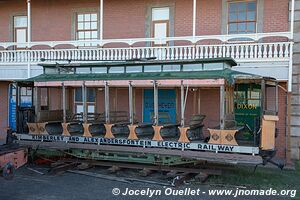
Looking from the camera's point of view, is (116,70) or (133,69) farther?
(116,70)

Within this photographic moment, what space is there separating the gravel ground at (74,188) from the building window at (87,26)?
8.00 metres

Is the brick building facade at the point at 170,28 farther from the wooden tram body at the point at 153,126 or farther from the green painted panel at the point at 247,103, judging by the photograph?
the wooden tram body at the point at 153,126

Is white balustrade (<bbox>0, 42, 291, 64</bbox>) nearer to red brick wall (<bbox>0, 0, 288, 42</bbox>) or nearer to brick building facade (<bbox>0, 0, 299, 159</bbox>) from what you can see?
brick building facade (<bbox>0, 0, 299, 159</bbox>)

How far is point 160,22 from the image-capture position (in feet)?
49.8

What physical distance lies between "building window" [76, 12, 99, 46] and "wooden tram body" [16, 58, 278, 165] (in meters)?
4.57

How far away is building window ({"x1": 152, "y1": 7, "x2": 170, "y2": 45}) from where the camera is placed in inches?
594

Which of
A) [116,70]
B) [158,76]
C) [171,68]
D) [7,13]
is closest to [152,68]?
[171,68]

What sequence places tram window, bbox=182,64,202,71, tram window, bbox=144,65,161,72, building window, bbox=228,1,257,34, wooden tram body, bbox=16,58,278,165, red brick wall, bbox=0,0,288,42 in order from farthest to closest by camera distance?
building window, bbox=228,1,257,34
red brick wall, bbox=0,0,288,42
tram window, bbox=144,65,161,72
tram window, bbox=182,64,202,71
wooden tram body, bbox=16,58,278,165

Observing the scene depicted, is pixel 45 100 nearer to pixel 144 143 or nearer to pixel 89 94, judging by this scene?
pixel 89 94

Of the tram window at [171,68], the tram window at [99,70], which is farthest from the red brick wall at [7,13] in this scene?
the tram window at [171,68]

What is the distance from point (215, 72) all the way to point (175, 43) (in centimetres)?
558

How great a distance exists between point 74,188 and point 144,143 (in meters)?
2.36

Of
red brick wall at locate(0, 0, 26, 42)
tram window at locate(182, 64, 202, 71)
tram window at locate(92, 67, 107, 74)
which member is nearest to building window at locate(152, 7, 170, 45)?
tram window at locate(92, 67, 107, 74)

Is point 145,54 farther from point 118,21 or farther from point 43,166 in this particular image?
point 43,166
